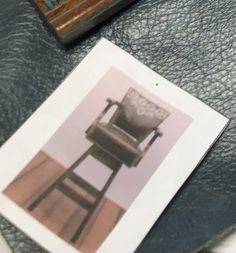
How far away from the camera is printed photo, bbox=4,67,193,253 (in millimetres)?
635

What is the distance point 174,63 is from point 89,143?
17 centimetres

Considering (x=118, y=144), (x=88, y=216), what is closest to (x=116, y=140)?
(x=118, y=144)

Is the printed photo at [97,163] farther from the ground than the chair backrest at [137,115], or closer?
closer

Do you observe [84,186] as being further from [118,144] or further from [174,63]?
[174,63]

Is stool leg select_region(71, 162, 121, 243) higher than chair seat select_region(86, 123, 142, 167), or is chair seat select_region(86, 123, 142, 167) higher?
chair seat select_region(86, 123, 142, 167)

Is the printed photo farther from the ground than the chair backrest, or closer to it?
closer to it

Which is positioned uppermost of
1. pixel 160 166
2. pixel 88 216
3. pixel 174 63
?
pixel 174 63

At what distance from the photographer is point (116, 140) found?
647mm

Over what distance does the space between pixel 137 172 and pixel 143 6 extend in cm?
24

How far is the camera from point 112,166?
65 cm

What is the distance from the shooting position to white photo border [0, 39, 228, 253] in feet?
2.08

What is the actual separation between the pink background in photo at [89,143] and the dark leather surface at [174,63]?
0.16 feet

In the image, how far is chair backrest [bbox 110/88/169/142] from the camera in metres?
0.66

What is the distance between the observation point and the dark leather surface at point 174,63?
2.14 feet
